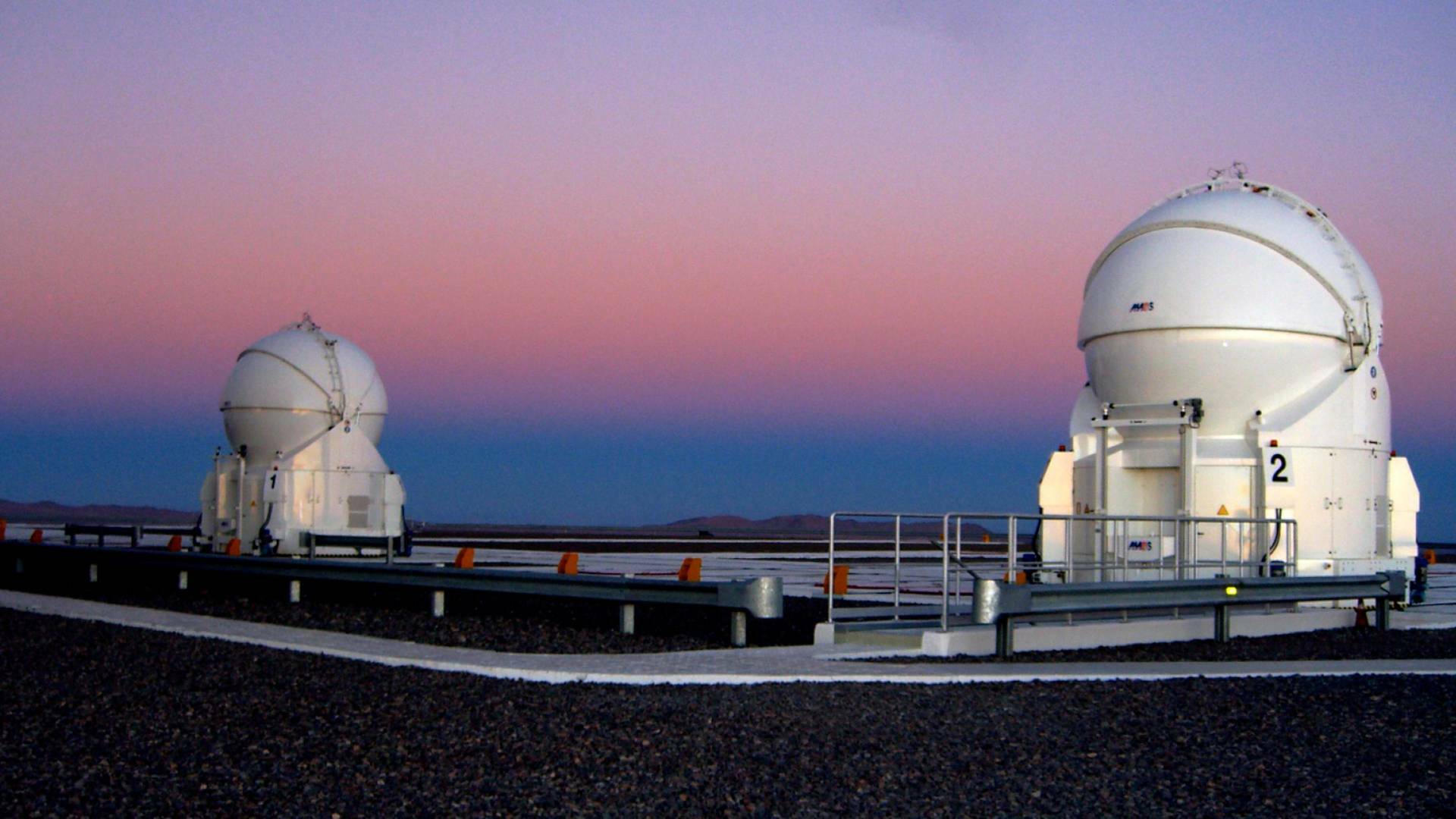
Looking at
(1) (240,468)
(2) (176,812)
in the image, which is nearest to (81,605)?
(2) (176,812)

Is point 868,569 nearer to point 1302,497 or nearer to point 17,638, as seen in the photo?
point 1302,497

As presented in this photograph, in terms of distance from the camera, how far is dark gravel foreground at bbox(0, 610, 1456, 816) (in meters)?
6.00

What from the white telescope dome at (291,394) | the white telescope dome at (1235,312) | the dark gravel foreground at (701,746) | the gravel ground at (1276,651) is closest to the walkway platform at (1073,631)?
the gravel ground at (1276,651)

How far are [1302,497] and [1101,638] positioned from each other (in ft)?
21.4

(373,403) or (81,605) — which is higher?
(373,403)

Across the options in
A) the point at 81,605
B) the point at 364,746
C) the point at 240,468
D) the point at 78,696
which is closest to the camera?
the point at 364,746

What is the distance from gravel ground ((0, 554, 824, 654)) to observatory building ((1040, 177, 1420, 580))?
4.86 meters

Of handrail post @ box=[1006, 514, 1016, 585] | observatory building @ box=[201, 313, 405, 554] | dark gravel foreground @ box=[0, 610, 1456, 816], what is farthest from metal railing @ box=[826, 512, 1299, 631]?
observatory building @ box=[201, 313, 405, 554]

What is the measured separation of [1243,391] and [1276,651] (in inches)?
237

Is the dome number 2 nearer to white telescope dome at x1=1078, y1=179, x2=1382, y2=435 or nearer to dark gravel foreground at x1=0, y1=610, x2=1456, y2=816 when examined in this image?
white telescope dome at x1=1078, y1=179, x2=1382, y2=435

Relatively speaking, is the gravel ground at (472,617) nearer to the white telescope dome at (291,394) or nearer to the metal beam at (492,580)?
the metal beam at (492,580)

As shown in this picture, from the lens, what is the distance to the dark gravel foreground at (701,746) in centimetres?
600

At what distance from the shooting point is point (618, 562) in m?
32.6

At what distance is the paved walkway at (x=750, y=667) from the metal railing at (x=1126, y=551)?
5.68 ft
